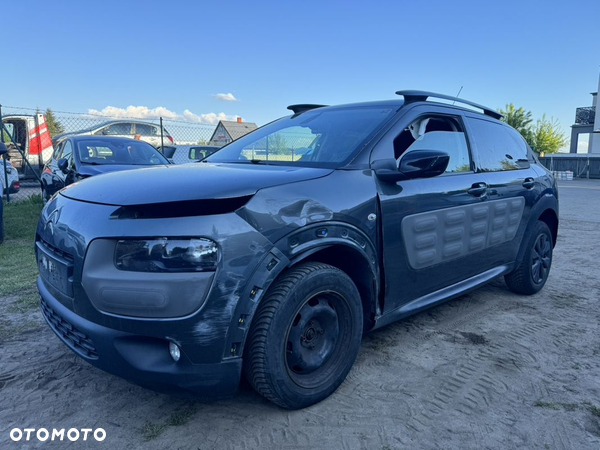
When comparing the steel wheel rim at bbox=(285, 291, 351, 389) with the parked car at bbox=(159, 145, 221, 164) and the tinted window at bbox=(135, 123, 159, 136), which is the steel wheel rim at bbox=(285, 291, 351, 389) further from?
the tinted window at bbox=(135, 123, 159, 136)

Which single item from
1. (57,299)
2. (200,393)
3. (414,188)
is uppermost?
(414,188)

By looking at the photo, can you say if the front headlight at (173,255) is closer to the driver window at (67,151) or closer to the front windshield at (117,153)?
the front windshield at (117,153)

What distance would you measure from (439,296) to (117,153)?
6.22 metres

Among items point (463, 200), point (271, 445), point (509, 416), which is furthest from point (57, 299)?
point (463, 200)

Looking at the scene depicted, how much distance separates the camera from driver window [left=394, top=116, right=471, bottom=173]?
3000 millimetres

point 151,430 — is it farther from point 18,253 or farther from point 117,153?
point 117,153

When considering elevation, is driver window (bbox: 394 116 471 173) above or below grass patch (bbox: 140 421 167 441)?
above

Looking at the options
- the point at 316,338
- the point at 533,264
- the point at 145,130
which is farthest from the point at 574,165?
the point at 316,338

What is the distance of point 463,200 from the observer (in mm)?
3252

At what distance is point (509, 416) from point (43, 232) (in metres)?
2.67

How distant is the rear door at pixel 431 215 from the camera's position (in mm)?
2746

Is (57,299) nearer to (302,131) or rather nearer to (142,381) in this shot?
(142,381)

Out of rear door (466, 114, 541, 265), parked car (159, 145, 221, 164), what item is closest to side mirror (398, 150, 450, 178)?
rear door (466, 114, 541, 265)
